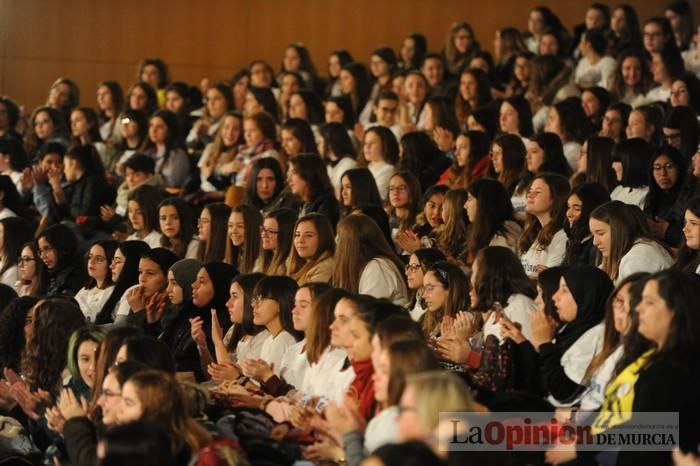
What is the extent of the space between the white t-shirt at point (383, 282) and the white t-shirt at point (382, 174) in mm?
1685

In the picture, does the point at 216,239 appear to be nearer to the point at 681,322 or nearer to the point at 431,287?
the point at 431,287

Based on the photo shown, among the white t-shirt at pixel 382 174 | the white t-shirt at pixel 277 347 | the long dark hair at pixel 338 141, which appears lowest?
the white t-shirt at pixel 277 347

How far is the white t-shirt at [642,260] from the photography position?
6.11 m

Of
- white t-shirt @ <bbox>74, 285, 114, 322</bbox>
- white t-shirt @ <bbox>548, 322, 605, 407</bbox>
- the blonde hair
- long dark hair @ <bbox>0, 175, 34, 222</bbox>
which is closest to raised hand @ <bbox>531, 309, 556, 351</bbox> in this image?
white t-shirt @ <bbox>548, 322, 605, 407</bbox>

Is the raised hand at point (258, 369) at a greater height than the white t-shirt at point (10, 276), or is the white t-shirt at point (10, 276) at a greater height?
the white t-shirt at point (10, 276)

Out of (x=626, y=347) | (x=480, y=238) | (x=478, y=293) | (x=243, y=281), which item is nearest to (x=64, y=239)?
(x=243, y=281)

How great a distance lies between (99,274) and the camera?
768 centimetres

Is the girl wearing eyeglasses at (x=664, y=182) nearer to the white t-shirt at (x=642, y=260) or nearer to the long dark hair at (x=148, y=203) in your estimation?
the white t-shirt at (x=642, y=260)

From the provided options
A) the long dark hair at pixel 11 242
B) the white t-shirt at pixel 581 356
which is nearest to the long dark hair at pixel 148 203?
the long dark hair at pixel 11 242

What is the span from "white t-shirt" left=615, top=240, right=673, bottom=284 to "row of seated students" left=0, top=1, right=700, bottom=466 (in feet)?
0.05

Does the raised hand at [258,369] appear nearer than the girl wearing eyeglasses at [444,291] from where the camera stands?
Yes

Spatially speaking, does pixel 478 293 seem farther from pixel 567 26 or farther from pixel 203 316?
pixel 567 26

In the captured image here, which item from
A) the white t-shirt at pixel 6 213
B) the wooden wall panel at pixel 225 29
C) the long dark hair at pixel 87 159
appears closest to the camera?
the white t-shirt at pixel 6 213

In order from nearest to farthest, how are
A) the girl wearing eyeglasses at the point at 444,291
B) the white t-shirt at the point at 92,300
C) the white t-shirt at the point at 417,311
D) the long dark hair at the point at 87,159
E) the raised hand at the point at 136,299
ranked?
the girl wearing eyeglasses at the point at 444,291
the white t-shirt at the point at 417,311
the raised hand at the point at 136,299
the white t-shirt at the point at 92,300
the long dark hair at the point at 87,159
